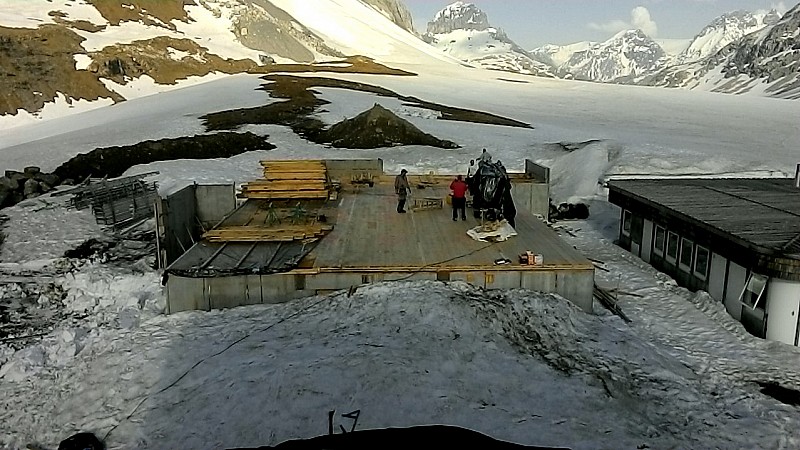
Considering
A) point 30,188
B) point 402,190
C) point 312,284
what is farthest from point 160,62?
point 312,284

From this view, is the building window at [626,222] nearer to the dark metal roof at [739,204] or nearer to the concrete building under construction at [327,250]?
the dark metal roof at [739,204]

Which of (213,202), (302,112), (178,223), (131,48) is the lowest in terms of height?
(178,223)

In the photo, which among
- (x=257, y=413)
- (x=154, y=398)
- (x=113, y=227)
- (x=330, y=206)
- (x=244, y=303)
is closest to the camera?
(x=257, y=413)

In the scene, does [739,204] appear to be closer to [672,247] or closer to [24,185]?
[672,247]

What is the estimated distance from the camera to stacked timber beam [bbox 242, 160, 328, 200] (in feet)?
64.8

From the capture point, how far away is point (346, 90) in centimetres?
5544

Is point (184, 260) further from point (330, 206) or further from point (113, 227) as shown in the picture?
point (113, 227)

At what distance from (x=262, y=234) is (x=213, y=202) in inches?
270

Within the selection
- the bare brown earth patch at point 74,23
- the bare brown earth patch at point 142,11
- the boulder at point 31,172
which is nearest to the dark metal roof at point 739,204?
the boulder at point 31,172

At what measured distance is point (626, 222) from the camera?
66.2 ft

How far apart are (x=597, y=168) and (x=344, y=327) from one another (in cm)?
2277

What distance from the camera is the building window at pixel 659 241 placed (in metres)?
17.3

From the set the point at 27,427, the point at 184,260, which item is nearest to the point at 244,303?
the point at 184,260

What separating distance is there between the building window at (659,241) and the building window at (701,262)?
1.93m
